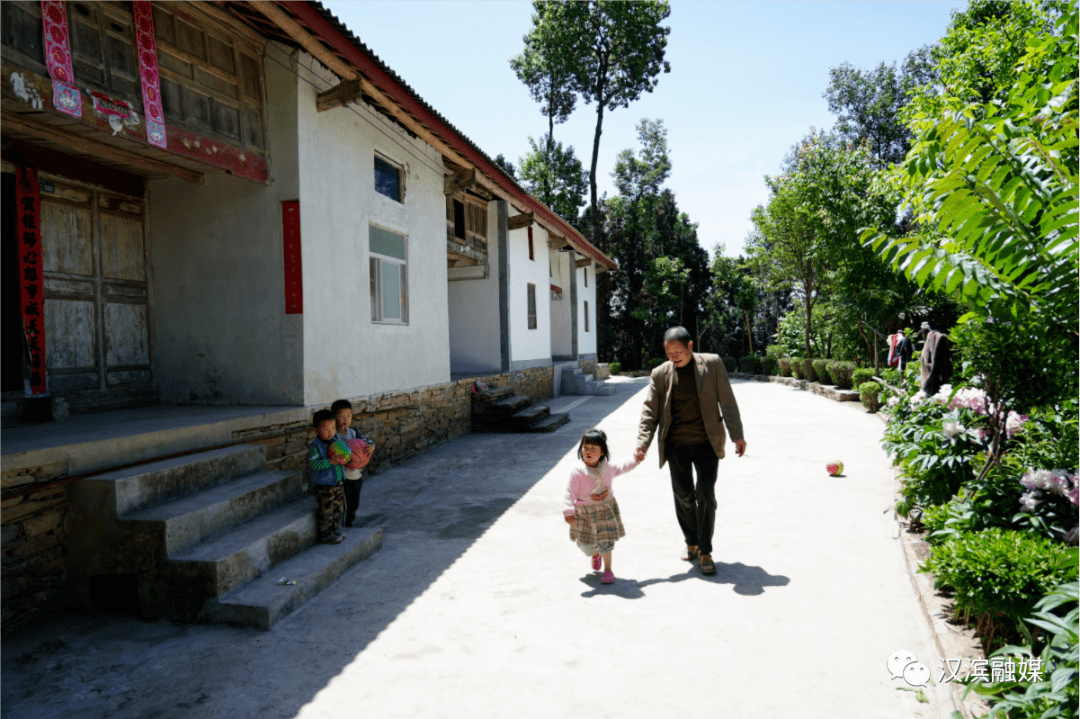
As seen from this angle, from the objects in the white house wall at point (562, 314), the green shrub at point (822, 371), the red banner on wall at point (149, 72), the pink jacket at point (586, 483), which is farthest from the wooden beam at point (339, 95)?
the green shrub at point (822, 371)

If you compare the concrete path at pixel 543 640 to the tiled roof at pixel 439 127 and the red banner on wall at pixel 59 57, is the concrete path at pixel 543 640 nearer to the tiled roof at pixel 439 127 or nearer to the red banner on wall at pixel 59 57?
the red banner on wall at pixel 59 57

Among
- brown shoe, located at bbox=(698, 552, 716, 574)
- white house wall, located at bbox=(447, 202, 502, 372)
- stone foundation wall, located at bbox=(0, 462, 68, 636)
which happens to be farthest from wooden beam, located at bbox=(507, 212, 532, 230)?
stone foundation wall, located at bbox=(0, 462, 68, 636)

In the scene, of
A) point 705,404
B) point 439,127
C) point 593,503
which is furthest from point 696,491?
point 439,127

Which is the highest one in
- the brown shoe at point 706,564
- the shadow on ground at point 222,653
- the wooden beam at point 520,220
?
the wooden beam at point 520,220

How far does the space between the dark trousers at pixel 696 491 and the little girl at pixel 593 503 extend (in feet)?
1.26

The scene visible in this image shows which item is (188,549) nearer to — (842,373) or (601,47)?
(842,373)

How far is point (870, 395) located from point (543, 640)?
1314 cm

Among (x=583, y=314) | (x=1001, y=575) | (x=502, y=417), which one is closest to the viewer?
(x=1001, y=575)

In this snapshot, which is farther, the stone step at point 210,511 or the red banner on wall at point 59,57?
the red banner on wall at point 59,57

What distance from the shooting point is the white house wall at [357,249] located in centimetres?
756

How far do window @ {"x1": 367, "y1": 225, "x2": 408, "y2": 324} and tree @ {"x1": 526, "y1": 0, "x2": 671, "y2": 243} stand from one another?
24.3 meters

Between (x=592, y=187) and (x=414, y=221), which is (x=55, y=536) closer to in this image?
(x=414, y=221)

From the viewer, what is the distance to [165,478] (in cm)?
477

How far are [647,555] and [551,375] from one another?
1378 cm
